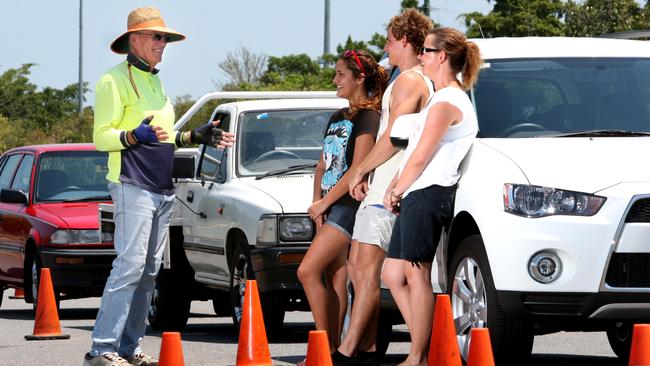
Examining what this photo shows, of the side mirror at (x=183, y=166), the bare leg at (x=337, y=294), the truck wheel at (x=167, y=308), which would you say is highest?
the side mirror at (x=183, y=166)

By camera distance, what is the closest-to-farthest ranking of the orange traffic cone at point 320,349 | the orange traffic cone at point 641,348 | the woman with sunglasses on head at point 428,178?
the orange traffic cone at point 641,348
the orange traffic cone at point 320,349
the woman with sunglasses on head at point 428,178

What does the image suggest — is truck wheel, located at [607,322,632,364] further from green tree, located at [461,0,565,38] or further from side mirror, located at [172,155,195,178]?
green tree, located at [461,0,565,38]

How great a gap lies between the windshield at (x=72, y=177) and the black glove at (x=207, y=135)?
7025 mm

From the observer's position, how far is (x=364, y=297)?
9297mm

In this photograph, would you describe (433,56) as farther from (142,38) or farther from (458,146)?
(142,38)

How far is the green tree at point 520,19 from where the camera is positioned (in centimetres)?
5000

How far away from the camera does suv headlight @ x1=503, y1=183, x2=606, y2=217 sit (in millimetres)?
8617

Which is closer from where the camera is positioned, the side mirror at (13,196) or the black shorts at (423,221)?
the black shorts at (423,221)

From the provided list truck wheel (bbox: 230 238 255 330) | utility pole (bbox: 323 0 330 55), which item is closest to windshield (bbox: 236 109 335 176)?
truck wheel (bbox: 230 238 255 330)

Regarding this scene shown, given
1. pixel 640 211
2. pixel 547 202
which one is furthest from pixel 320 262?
pixel 640 211

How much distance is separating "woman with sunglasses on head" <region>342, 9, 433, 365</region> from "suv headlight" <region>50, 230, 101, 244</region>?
681cm

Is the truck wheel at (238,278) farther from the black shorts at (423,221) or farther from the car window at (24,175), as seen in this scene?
the car window at (24,175)

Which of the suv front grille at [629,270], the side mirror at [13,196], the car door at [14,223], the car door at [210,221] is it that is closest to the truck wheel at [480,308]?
the suv front grille at [629,270]

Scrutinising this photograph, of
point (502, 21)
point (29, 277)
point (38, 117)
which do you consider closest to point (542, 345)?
point (29, 277)
